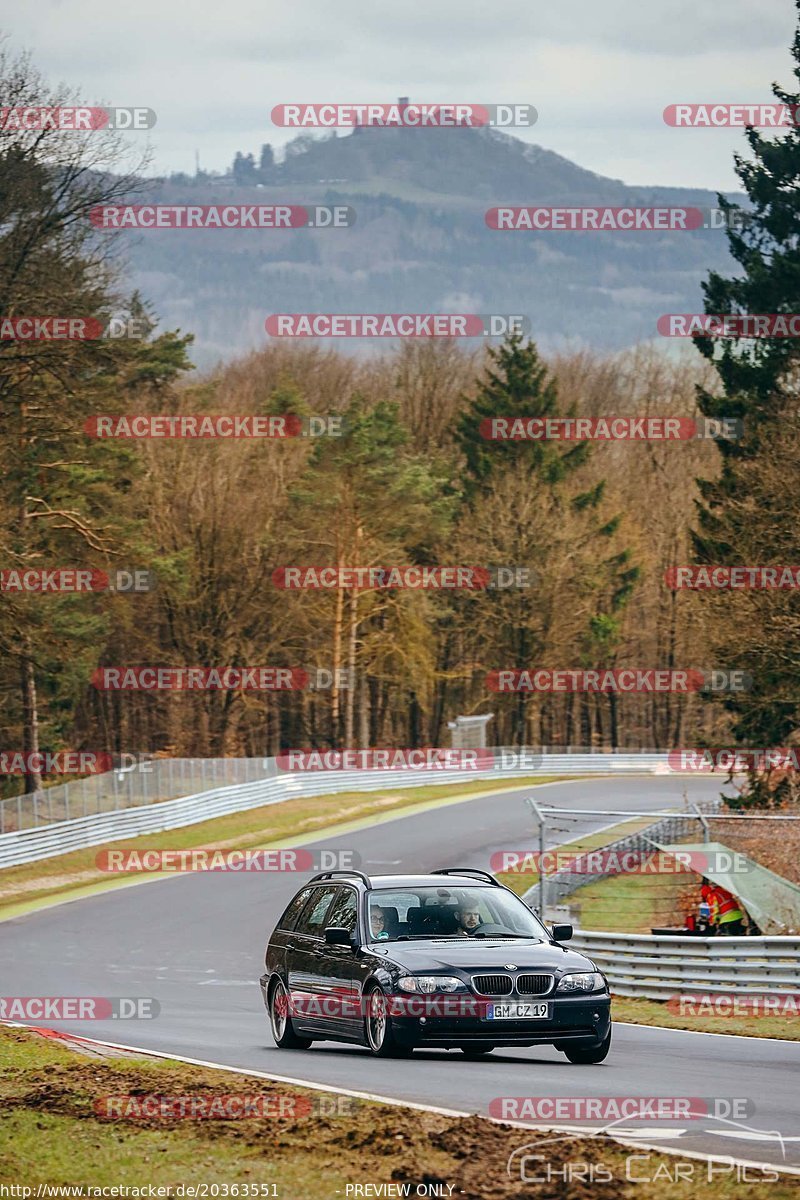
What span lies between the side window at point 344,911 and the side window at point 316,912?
4.8 inches

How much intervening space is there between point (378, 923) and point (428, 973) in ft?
3.87

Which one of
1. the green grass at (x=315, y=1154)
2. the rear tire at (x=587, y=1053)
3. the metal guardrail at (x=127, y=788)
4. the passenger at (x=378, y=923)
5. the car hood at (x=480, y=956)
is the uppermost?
the passenger at (x=378, y=923)

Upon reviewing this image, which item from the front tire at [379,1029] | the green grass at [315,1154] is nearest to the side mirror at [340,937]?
the front tire at [379,1029]

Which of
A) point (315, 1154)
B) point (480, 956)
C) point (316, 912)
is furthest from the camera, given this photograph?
point (316, 912)

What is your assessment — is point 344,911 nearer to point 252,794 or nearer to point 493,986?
point 493,986

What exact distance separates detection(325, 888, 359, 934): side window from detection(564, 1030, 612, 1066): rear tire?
6.43 ft

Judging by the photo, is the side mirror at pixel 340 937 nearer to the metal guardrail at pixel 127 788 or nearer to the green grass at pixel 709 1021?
the green grass at pixel 709 1021

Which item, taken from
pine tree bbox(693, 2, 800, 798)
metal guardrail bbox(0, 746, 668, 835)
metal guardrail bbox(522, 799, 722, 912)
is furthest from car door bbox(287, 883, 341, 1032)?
metal guardrail bbox(0, 746, 668, 835)

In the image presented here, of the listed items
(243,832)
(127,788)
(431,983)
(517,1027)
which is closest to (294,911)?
(431,983)

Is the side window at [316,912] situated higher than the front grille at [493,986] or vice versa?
the side window at [316,912]

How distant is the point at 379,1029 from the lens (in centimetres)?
1264

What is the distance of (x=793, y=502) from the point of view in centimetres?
3856

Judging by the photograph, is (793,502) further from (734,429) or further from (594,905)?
(594,905)

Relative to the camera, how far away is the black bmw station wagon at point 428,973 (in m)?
12.1
